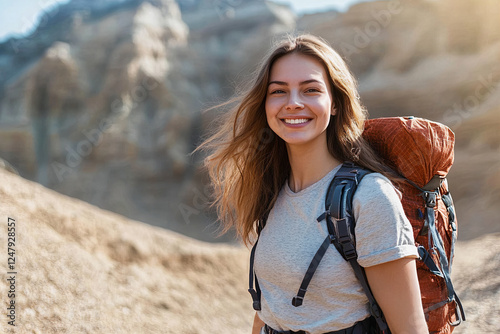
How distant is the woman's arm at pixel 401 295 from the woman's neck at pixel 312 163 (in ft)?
1.56

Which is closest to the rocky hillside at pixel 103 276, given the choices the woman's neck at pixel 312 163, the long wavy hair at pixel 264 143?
the long wavy hair at pixel 264 143

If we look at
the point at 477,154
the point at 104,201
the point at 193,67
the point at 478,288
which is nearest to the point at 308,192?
the point at 478,288

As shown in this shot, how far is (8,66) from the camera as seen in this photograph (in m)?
24.2

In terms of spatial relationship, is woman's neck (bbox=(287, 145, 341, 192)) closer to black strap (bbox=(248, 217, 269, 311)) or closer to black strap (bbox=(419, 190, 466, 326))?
black strap (bbox=(248, 217, 269, 311))

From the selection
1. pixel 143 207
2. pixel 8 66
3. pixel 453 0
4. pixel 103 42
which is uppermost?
pixel 453 0

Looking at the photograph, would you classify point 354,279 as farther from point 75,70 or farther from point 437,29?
point 75,70

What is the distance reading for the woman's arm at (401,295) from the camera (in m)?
1.36

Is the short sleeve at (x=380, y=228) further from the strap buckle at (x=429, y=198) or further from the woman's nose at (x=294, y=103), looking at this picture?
the woman's nose at (x=294, y=103)

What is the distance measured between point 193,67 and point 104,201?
24.6 feet

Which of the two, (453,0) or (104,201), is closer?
(453,0)

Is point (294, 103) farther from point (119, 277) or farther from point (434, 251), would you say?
point (119, 277)

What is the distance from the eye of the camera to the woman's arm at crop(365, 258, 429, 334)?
1364 mm

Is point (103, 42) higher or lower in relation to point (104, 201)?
higher

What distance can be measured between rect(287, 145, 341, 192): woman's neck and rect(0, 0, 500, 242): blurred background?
7.63m
